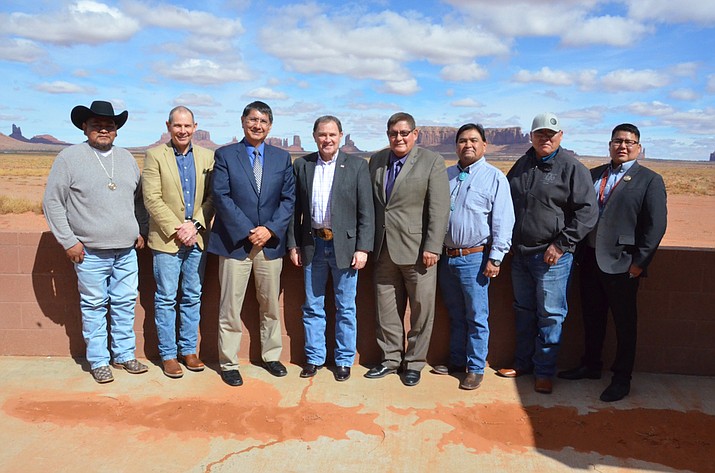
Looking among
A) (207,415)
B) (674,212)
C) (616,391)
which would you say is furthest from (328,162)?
(674,212)

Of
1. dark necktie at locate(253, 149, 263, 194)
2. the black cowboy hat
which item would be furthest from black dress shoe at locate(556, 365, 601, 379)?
the black cowboy hat

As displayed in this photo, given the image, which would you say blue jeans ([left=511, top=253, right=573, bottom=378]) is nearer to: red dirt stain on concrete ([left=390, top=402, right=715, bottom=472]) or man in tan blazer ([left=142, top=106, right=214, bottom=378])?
red dirt stain on concrete ([left=390, top=402, right=715, bottom=472])

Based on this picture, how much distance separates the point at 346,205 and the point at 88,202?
1.76 meters

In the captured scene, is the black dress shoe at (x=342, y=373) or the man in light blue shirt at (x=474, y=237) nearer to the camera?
the man in light blue shirt at (x=474, y=237)

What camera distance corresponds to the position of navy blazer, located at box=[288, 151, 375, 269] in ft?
13.3

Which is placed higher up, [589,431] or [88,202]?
[88,202]

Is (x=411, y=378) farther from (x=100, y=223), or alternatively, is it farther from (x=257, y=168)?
(x=100, y=223)

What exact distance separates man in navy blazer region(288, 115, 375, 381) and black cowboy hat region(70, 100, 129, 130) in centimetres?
128

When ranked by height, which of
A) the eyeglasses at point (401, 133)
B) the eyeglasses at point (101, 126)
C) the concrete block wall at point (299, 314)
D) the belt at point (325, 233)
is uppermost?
the eyeglasses at point (401, 133)

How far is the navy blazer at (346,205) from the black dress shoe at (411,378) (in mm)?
919

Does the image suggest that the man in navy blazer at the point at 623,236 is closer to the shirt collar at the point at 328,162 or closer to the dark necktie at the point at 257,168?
the shirt collar at the point at 328,162

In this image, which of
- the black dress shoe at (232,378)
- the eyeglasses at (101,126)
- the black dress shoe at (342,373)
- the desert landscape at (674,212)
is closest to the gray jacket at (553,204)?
the black dress shoe at (342,373)

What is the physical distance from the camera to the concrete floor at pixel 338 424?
320cm

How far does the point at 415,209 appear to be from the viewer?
4059 mm
